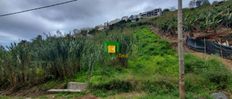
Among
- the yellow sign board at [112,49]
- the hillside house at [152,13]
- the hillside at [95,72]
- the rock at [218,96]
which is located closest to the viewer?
the rock at [218,96]

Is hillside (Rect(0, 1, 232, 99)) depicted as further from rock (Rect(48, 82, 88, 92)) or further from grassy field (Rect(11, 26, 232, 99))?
rock (Rect(48, 82, 88, 92))

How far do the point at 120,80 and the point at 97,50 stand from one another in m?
2.90

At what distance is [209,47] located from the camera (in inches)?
696

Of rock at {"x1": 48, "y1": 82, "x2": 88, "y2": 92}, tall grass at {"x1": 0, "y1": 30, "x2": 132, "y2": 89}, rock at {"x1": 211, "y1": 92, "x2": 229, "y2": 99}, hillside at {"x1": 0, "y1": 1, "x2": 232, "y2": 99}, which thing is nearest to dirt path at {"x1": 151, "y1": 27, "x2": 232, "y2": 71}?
hillside at {"x1": 0, "y1": 1, "x2": 232, "y2": 99}

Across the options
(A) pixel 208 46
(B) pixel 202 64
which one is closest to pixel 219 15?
(A) pixel 208 46

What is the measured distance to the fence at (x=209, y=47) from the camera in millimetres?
15861

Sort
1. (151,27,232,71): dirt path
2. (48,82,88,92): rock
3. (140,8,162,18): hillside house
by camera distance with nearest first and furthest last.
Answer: (48,82,88,92): rock
(151,27,232,71): dirt path
(140,8,162,18): hillside house

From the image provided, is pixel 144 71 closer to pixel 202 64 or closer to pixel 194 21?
pixel 202 64

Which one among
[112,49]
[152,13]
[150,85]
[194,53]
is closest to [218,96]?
[150,85]

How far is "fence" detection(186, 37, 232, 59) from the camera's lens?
52.0 feet

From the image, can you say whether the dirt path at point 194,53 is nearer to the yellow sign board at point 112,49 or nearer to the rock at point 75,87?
the yellow sign board at point 112,49

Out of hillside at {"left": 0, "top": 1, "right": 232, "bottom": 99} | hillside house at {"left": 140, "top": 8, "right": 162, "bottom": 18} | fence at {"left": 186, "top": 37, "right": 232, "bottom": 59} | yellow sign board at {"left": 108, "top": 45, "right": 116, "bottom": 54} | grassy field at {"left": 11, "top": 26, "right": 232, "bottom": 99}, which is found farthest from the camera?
hillside house at {"left": 140, "top": 8, "right": 162, "bottom": 18}

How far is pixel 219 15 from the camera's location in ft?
78.8

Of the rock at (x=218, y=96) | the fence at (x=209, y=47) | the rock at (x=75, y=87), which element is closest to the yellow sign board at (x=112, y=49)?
the rock at (x=75, y=87)
